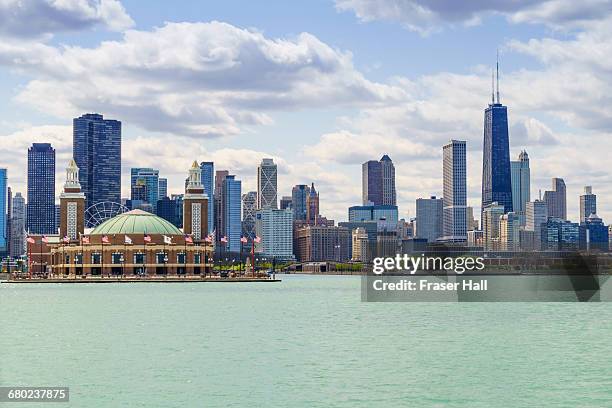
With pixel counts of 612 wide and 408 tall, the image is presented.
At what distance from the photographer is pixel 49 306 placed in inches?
5054

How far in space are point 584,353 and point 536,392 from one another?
19.0 metres

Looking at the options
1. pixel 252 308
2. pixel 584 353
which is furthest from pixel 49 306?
pixel 584 353

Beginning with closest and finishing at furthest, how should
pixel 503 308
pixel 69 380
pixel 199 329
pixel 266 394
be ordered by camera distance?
1. pixel 266 394
2. pixel 69 380
3. pixel 199 329
4. pixel 503 308

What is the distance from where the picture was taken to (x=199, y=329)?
284 ft

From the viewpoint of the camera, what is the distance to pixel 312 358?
2522 inches

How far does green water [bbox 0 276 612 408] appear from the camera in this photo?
162 feet

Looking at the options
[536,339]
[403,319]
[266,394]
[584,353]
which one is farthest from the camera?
[403,319]

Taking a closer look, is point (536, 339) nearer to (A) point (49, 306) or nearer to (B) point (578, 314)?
(B) point (578, 314)

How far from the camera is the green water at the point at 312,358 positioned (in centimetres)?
4950

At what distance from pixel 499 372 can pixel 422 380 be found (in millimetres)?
5350

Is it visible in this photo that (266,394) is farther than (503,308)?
No

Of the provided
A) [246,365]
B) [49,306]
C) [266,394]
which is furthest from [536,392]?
[49,306]

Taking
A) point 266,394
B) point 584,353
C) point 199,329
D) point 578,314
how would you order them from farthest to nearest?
1. point 578,314
2. point 199,329
3. point 584,353
4. point 266,394

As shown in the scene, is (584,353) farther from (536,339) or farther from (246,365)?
(246,365)
